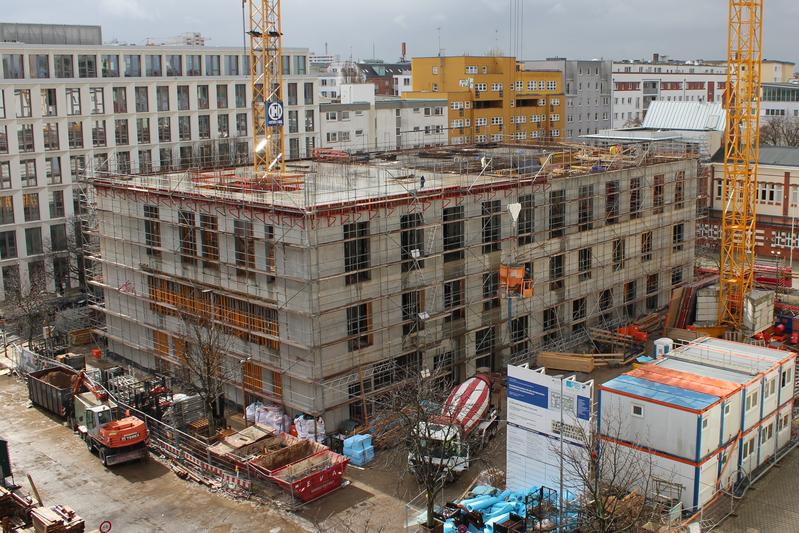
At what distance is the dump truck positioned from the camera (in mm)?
27952

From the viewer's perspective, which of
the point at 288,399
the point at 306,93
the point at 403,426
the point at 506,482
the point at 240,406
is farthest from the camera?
the point at 306,93

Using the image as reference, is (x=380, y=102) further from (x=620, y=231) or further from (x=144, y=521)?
(x=144, y=521)

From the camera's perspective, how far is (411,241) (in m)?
36.1

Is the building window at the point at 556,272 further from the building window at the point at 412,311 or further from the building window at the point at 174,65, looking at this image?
the building window at the point at 174,65

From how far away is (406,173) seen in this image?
141 ft

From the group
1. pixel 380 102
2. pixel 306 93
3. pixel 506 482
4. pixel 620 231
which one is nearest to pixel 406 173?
pixel 620 231

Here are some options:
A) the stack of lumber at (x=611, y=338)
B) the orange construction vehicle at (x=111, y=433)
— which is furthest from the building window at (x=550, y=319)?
the orange construction vehicle at (x=111, y=433)

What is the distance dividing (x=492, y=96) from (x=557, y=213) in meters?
56.5

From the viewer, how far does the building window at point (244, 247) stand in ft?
114

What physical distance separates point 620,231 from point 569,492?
70.5 feet

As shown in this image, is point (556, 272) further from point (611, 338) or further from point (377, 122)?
point (377, 122)

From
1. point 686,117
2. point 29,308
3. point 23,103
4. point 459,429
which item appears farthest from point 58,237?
point 686,117

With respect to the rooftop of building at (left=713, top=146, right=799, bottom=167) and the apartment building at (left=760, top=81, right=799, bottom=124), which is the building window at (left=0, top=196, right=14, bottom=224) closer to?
the rooftop of building at (left=713, top=146, right=799, bottom=167)

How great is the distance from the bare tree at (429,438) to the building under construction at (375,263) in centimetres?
214
